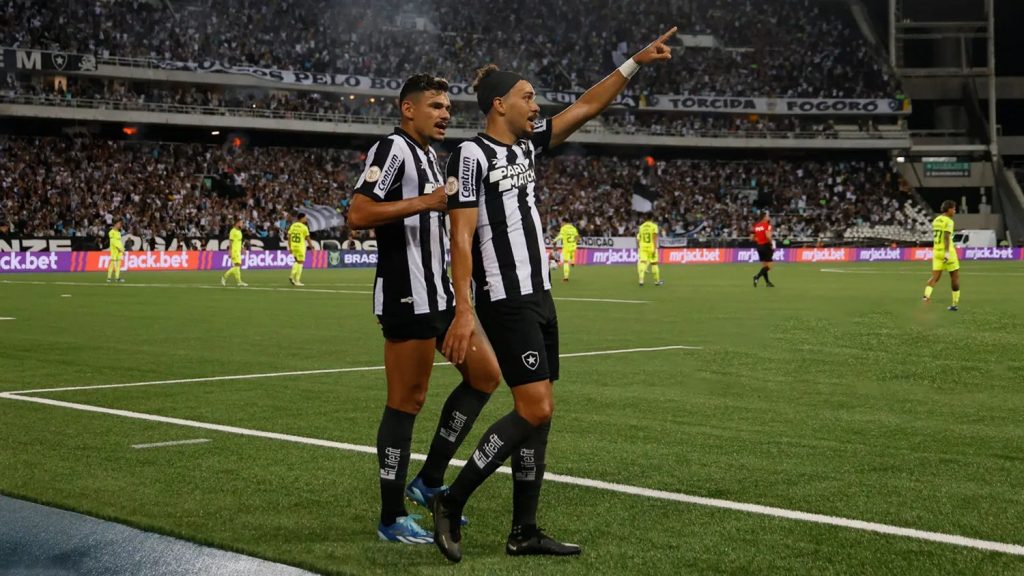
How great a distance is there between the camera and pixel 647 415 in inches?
372

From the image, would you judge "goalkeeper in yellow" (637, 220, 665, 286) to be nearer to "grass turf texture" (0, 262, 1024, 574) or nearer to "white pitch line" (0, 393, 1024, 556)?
"grass turf texture" (0, 262, 1024, 574)

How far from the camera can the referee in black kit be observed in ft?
17.0

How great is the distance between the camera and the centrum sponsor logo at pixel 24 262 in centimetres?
4238

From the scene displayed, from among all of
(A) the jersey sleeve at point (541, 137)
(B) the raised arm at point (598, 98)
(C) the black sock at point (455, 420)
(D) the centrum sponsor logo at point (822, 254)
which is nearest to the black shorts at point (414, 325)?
(C) the black sock at point (455, 420)

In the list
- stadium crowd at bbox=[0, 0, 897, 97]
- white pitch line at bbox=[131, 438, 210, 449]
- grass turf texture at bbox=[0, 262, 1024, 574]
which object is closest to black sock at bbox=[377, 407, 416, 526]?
grass turf texture at bbox=[0, 262, 1024, 574]

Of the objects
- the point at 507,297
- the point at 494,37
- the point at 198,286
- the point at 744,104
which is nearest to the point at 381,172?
the point at 507,297

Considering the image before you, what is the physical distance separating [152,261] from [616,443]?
4072cm

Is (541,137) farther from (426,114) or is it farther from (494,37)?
(494,37)

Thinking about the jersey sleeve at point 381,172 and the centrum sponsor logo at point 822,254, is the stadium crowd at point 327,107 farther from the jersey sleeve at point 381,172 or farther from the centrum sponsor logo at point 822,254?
the jersey sleeve at point 381,172

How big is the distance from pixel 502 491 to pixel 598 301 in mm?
19011

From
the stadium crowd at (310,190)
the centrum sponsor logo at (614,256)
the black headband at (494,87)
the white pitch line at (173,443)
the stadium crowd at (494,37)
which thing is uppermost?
the stadium crowd at (494,37)

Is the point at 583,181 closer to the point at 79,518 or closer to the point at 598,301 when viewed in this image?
the point at 598,301

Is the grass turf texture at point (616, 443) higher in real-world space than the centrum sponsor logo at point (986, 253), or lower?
higher

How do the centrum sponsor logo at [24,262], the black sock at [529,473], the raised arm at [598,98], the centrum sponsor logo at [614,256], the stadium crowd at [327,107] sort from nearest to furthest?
the black sock at [529,473], the raised arm at [598,98], the centrum sponsor logo at [24,262], the stadium crowd at [327,107], the centrum sponsor logo at [614,256]
